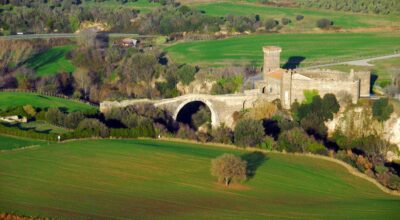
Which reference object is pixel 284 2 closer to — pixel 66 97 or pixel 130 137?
pixel 66 97

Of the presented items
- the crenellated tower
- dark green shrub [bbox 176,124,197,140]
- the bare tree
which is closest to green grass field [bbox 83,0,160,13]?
the bare tree

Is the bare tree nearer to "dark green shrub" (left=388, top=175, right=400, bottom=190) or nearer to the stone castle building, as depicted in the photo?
the stone castle building

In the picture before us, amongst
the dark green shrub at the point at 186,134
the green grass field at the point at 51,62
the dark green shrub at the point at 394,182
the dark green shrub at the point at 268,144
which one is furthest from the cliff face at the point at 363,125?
the green grass field at the point at 51,62

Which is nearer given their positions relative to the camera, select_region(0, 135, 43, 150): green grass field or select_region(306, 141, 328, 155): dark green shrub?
select_region(0, 135, 43, 150): green grass field

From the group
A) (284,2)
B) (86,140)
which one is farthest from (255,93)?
(284,2)

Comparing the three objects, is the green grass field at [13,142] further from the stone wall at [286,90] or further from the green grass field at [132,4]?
the green grass field at [132,4]
